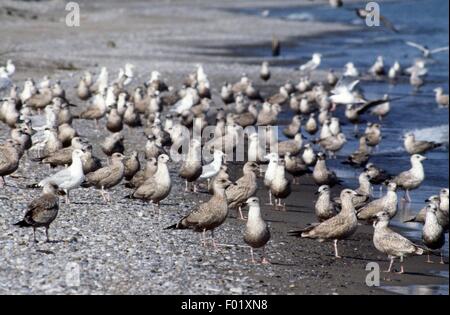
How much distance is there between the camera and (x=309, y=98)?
1023 inches

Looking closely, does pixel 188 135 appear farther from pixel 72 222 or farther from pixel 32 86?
pixel 72 222

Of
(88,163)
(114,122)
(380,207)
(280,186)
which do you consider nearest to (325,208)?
(380,207)

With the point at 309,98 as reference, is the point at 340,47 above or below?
above

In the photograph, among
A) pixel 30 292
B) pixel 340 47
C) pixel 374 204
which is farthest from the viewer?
pixel 340 47

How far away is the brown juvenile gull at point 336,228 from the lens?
12164 mm

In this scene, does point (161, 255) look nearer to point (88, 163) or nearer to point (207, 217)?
point (207, 217)

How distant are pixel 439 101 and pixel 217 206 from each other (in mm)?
17556

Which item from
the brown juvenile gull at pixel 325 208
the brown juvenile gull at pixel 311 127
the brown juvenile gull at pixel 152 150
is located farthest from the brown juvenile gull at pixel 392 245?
the brown juvenile gull at pixel 311 127

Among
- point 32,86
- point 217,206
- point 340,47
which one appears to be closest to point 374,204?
point 217,206

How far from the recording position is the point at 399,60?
3988cm

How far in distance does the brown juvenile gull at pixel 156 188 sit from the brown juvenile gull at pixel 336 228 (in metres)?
2.07

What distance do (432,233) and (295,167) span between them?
4524 millimetres

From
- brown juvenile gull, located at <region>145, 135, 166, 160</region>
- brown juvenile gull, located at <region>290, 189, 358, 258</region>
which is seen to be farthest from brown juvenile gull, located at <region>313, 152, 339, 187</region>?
brown juvenile gull, located at <region>290, 189, 358, 258</region>
